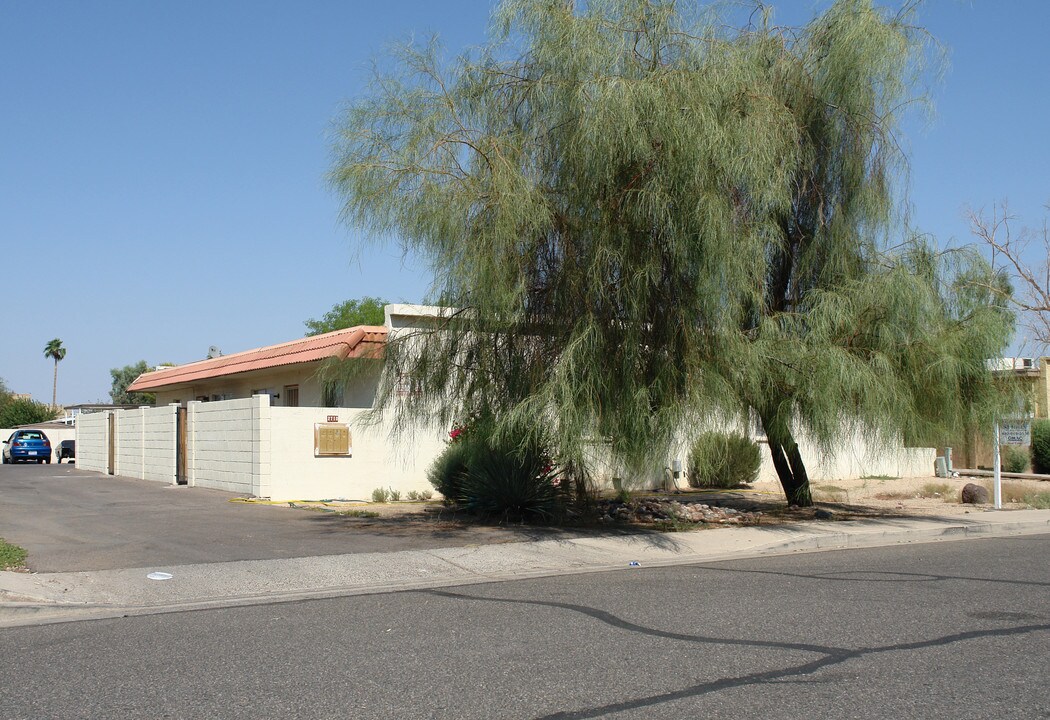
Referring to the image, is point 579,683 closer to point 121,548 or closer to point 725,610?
point 725,610

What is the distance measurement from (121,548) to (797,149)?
1164 cm

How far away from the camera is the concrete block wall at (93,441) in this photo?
3353 cm

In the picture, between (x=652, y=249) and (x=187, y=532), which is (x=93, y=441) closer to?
(x=187, y=532)

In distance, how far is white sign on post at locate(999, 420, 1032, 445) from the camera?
17719 mm

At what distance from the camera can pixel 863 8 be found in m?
16.5

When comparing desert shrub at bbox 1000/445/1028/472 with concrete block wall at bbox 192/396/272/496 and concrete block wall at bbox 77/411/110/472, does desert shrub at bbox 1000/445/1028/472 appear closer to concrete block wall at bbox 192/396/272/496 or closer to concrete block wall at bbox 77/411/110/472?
concrete block wall at bbox 192/396/272/496

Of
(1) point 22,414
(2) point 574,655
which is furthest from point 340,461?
(1) point 22,414

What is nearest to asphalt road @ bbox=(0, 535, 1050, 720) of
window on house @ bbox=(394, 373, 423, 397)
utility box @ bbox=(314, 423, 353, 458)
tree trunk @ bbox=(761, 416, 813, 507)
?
window on house @ bbox=(394, 373, 423, 397)

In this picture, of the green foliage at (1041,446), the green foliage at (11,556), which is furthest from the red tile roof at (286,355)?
the green foliage at (1041,446)

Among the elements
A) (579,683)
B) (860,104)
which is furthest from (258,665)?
(860,104)

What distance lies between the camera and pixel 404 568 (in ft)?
41.5

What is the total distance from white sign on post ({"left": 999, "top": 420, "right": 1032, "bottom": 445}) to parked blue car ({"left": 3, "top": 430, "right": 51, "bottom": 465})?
43.7 m

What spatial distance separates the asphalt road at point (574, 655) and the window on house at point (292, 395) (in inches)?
709

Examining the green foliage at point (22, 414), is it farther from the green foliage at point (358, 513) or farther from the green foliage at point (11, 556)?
the green foliage at point (11, 556)
